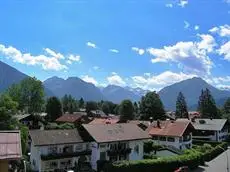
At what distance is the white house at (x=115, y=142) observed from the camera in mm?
55750

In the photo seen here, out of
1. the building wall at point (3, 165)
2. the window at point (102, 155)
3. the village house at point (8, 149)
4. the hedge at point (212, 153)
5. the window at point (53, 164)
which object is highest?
the village house at point (8, 149)

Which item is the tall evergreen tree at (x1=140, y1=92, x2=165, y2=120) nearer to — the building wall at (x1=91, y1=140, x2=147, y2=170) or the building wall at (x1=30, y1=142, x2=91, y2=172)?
the building wall at (x1=91, y1=140, x2=147, y2=170)

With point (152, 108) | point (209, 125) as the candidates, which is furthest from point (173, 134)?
point (152, 108)

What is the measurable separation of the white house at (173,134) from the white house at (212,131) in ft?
63.0

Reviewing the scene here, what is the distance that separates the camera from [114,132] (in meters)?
60.8

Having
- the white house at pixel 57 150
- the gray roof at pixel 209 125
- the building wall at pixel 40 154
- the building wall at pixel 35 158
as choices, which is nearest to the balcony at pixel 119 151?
the white house at pixel 57 150

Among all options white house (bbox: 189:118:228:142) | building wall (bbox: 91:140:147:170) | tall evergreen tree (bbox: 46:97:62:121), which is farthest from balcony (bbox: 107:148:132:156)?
tall evergreen tree (bbox: 46:97:62:121)

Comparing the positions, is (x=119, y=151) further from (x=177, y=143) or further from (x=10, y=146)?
(x=10, y=146)

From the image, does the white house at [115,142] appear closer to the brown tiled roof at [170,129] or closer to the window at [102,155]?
the window at [102,155]

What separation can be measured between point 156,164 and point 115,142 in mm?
9459

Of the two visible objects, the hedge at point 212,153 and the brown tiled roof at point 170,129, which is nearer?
the hedge at point 212,153

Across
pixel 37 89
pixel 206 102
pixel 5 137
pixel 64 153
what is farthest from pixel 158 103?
pixel 5 137

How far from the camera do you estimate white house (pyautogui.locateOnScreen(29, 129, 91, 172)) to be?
1988 inches

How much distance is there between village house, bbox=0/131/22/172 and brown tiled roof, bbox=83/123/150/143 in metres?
42.4
